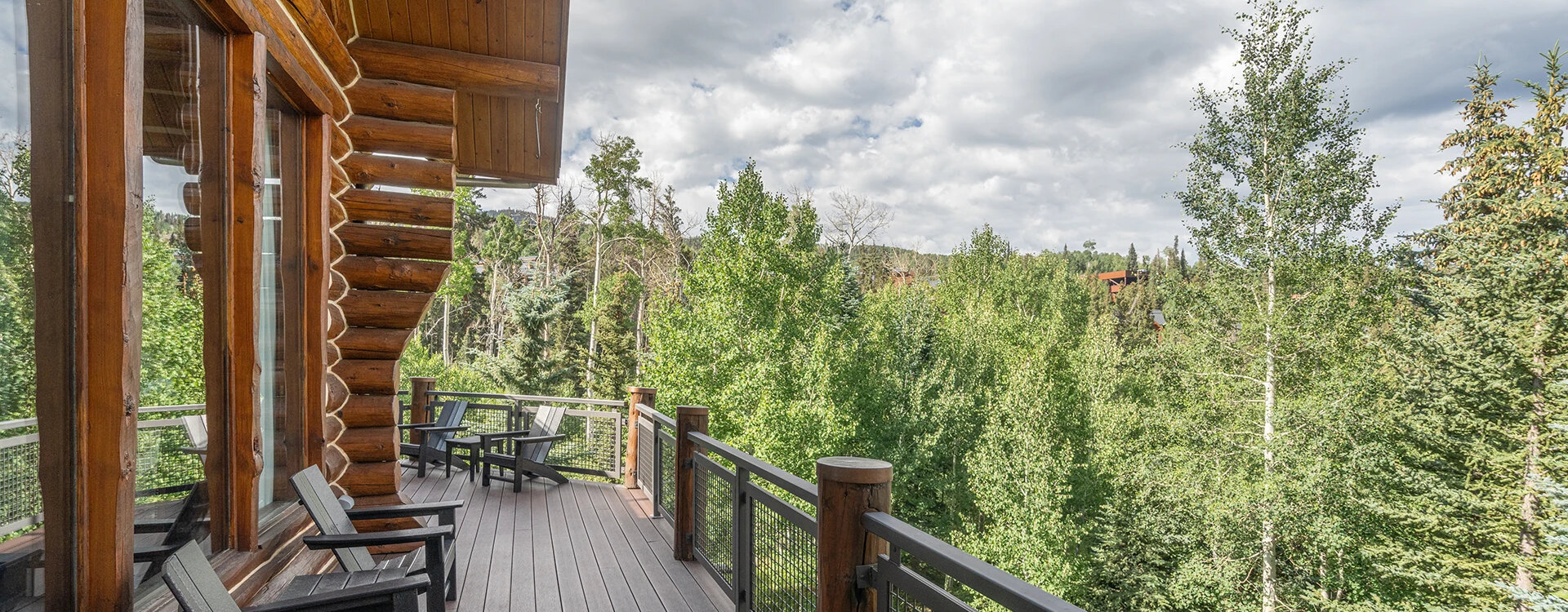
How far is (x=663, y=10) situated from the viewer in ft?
37.5

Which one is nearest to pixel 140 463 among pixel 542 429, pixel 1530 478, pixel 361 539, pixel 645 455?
pixel 361 539

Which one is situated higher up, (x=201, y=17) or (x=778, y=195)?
(x=778, y=195)

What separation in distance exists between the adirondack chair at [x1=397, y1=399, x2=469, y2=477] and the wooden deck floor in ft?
2.93

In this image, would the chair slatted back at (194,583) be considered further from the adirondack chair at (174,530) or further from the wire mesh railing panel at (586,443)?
the wire mesh railing panel at (586,443)

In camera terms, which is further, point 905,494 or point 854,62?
point 854,62

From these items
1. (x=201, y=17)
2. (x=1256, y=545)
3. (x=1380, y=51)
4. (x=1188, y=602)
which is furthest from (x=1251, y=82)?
(x=201, y=17)

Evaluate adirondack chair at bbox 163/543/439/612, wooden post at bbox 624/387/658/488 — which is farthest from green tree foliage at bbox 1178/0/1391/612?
adirondack chair at bbox 163/543/439/612

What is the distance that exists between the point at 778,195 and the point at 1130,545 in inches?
588

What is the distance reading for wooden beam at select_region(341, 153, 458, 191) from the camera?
4215mm

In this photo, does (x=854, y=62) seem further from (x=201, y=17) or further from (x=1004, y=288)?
(x=201, y=17)

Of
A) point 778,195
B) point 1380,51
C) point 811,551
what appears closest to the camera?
point 811,551

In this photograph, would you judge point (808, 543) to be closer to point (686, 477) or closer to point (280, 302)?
point (686, 477)

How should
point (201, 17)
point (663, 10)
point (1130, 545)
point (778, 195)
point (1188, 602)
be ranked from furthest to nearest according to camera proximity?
Result: point (778, 195) → point (1130, 545) → point (1188, 602) → point (663, 10) → point (201, 17)

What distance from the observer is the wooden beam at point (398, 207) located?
417 centimetres
